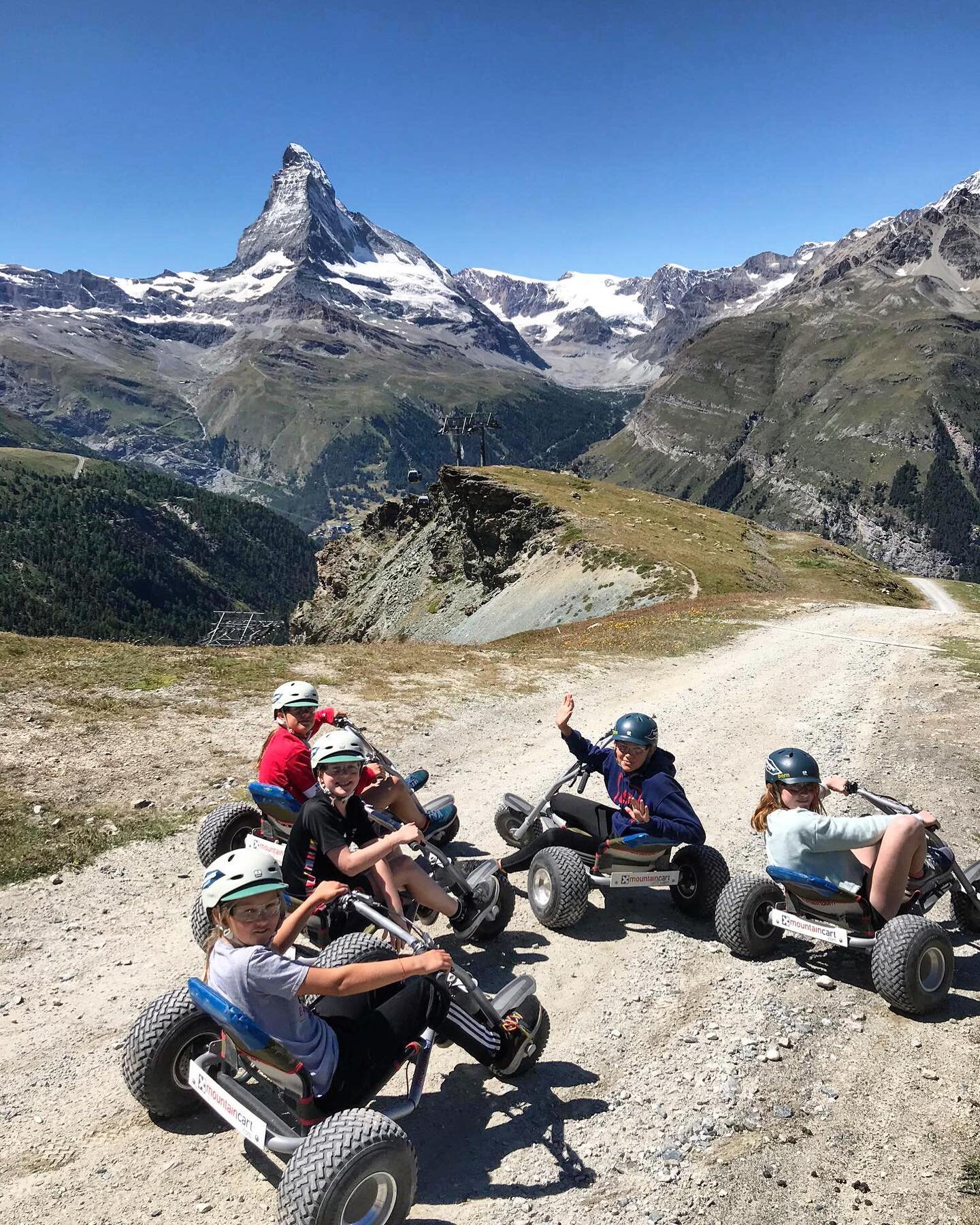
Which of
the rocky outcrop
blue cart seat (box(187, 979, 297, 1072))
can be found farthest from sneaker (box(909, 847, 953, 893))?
the rocky outcrop

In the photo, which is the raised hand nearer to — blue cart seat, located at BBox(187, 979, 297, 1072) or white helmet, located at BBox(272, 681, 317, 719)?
white helmet, located at BBox(272, 681, 317, 719)

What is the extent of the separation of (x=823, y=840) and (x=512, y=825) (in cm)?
519

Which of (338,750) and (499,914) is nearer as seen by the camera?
(338,750)

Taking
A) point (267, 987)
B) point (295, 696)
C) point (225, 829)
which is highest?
point (295, 696)

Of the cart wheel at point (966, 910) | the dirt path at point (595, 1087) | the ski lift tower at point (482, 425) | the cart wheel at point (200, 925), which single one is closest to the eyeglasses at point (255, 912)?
the dirt path at point (595, 1087)

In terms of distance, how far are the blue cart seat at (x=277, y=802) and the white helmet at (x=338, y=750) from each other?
179 cm

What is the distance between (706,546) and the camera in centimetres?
6272

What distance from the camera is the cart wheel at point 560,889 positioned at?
29.7 feet

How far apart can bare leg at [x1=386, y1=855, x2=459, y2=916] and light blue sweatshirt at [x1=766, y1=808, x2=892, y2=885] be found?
3.83 meters

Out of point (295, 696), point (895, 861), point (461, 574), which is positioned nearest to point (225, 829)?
point (295, 696)

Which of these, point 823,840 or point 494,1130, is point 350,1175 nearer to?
point 494,1130

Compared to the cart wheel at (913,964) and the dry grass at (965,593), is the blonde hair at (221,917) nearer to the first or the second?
the cart wheel at (913,964)

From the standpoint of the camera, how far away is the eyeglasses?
15.9ft

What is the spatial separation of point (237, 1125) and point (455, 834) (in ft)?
21.8
